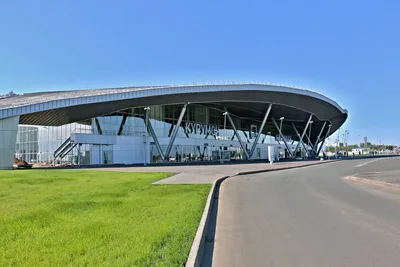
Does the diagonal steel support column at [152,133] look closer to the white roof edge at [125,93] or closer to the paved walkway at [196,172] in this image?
the white roof edge at [125,93]

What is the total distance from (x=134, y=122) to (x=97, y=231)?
44.7m

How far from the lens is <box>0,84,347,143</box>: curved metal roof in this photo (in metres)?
37.8

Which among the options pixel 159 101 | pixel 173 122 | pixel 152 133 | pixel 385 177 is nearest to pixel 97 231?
pixel 385 177

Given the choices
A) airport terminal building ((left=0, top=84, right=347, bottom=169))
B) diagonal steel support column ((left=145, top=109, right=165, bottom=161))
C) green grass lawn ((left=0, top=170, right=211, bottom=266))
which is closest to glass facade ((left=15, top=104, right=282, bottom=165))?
A: airport terminal building ((left=0, top=84, right=347, bottom=169))

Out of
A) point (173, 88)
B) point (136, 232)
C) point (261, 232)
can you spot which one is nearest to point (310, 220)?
point (261, 232)

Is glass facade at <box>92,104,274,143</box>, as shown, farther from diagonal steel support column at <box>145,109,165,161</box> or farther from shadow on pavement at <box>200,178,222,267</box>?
shadow on pavement at <box>200,178,222,267</box>

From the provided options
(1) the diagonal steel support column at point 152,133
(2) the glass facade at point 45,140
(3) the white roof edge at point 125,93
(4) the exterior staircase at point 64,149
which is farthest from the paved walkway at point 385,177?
(2) the glass facade at point 45,140

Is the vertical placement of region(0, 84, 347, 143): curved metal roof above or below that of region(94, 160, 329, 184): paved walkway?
above

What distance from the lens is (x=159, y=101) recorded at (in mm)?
48281

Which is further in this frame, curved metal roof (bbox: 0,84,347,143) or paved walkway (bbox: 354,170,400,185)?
curved metal roof (bbox: 0,84,347,143)

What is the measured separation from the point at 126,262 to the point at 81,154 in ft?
139

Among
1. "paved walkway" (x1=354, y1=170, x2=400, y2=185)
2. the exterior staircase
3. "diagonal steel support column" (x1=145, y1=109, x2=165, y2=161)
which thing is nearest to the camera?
"paved walkway" (x1=354, y1=170, x2=400, y2=185)

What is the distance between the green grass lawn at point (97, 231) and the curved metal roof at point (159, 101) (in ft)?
94.0

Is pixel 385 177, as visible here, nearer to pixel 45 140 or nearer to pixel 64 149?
pixel 64 149
